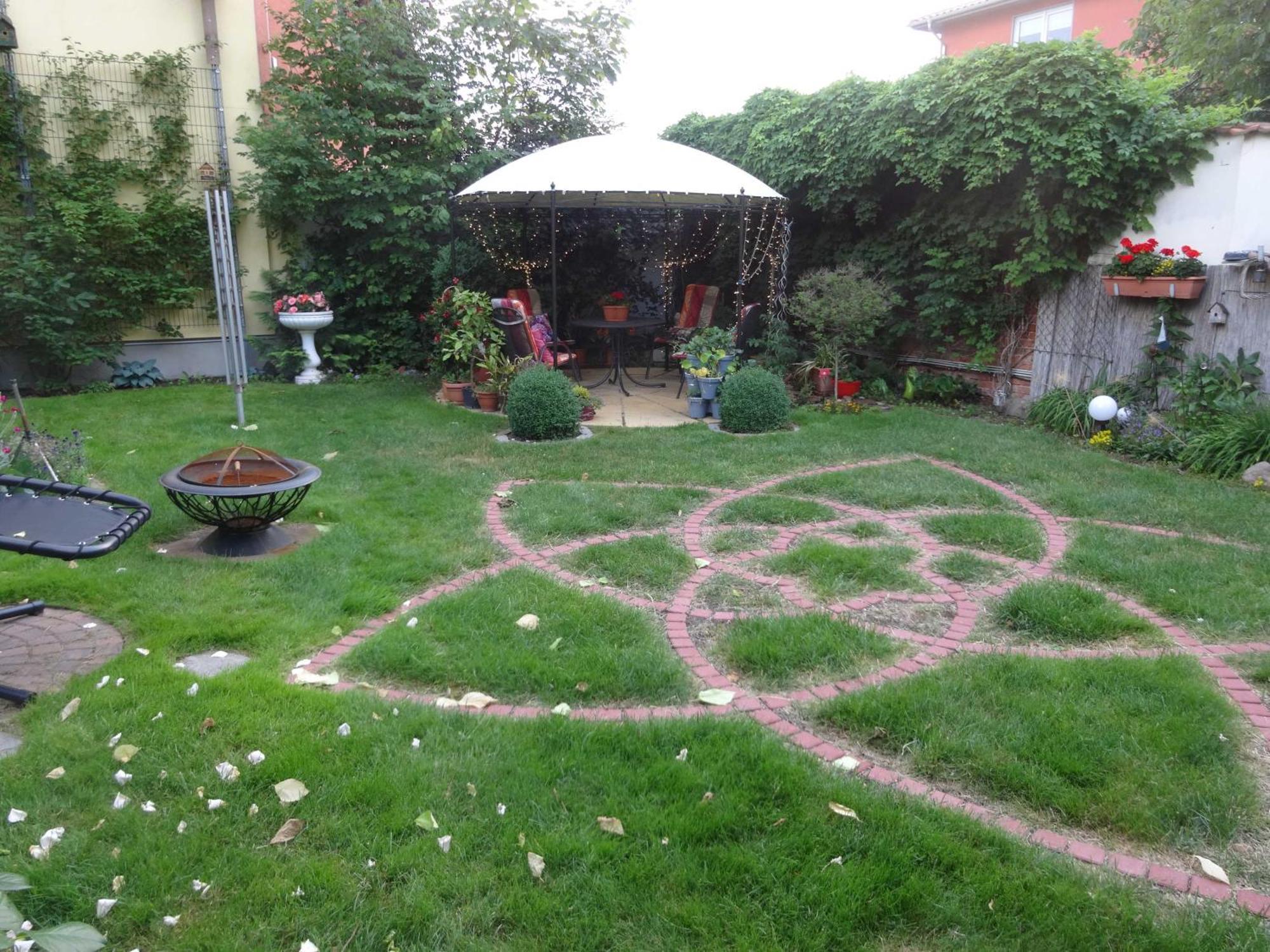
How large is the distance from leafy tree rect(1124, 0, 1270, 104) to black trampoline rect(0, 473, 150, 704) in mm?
8602

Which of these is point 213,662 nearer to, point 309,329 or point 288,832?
point 288,832

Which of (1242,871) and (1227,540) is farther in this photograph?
(1227,540)

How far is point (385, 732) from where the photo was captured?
9.37 feet

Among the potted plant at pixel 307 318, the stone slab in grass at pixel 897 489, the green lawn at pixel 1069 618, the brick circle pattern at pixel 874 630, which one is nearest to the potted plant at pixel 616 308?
the potted plant at pixel 307 318

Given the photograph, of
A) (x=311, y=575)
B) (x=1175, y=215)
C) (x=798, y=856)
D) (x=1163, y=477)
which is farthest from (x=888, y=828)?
(x=1175, y=215)

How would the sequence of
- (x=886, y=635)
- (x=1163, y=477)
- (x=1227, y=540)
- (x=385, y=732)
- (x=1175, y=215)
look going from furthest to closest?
(x=1175, y=215), (x=1163, y=477), (x=1227, y=540), (x=886, y=635), (x=385, y=732)

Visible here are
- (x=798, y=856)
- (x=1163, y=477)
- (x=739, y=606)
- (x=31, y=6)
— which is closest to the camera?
(x=798, y=856)

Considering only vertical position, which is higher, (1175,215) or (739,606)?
(1175,215)

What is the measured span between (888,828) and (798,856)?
10.6 inches

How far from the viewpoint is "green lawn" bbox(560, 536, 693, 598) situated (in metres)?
4.24

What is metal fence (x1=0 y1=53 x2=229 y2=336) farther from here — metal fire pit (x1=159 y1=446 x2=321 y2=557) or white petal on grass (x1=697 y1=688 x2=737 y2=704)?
white petal on grass (x1=697 y1=688 x2=737 y2=704)

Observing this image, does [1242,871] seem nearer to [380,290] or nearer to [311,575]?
[311,575]

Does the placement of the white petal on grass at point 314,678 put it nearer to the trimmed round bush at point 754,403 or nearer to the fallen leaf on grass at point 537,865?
the fallen leaf on grass at point 537,865

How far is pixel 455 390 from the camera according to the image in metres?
8.68
